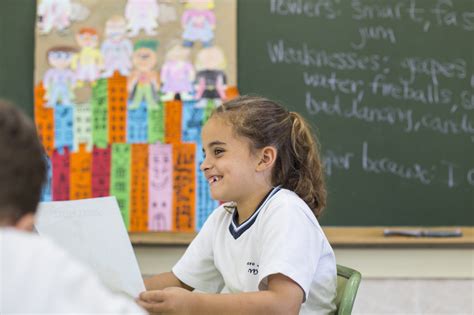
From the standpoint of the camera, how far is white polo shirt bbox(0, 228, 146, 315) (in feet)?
2.04

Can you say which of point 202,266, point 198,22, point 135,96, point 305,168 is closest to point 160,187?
point 135,96

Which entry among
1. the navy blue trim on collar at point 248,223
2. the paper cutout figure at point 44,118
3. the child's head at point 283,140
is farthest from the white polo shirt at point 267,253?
the paper cutout figure at point 44,118

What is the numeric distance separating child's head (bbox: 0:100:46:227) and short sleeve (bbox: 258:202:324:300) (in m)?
0.65

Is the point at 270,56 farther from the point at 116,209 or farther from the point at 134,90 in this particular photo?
the point at 116,209

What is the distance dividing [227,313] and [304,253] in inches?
7.6

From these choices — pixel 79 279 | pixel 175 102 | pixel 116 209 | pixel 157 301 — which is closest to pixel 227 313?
pixel 157 301

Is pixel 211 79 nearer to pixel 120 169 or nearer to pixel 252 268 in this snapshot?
pixel 120 169

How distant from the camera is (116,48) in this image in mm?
2645

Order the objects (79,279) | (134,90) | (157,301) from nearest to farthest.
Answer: (79,279)
(157,301)
(134,90)

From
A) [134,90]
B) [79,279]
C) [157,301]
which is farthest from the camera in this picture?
[134,90]

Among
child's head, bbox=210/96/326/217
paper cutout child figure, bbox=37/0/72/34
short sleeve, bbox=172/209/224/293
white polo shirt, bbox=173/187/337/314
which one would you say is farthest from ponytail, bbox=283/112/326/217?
paper cutout child figure, bbox=37/0/72/34

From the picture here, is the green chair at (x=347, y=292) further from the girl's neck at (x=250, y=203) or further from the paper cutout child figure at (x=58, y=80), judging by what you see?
the paper cutout child figure at (x=58, y=80)

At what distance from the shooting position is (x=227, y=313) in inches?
47.9

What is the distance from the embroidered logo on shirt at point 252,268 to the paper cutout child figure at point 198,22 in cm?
142
